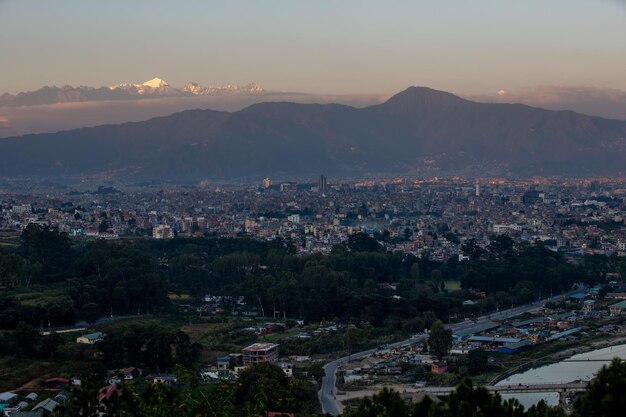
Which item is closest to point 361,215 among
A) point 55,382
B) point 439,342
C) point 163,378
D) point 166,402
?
point 439,342

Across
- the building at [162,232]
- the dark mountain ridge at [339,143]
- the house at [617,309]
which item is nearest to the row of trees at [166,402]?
the house at [617,309]

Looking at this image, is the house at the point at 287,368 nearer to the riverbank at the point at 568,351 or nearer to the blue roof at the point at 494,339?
the riverbank at the point at 568,351

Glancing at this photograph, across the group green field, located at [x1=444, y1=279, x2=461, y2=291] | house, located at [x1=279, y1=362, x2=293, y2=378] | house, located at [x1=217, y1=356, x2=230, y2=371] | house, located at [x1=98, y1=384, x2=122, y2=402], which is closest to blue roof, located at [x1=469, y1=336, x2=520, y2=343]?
house, located at [x1=279, y1=362, x2=293, y2=378]

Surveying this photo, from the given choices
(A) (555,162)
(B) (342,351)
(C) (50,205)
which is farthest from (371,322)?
(A) (555,162)

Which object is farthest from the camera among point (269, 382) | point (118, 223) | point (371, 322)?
point (118, 223)

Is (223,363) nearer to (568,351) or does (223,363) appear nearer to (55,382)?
(55,382)

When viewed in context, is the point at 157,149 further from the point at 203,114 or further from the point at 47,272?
the point at 47,272
